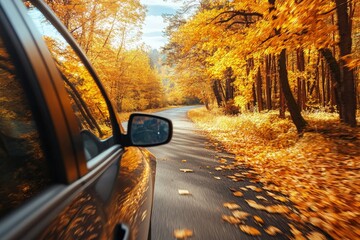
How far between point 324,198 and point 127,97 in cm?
3746

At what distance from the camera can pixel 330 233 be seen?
3.30 metres

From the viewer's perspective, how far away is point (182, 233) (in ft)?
10.6

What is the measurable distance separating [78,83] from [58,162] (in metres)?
0.81

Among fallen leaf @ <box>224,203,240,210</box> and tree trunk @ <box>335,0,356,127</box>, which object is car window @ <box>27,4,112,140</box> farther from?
tree trunk @ <box>335,0,356,127</box>

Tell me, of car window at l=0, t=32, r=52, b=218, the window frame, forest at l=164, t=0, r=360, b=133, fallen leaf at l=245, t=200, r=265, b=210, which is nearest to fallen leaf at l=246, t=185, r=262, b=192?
fallen leaf at l=245, t=200, r=265, b=210

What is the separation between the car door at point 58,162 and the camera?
2.89ft

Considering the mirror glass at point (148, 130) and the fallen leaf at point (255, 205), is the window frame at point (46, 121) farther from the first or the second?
the fallen leaf at point (255, 205)

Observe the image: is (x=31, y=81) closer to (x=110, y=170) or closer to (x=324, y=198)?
(x=110, y=170)

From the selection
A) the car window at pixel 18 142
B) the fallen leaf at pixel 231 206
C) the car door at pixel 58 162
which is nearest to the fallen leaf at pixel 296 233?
the fallen leaf at pixel 231 206

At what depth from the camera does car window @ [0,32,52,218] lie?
36.3 inches

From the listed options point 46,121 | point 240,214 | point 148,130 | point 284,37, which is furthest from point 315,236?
point 284,37

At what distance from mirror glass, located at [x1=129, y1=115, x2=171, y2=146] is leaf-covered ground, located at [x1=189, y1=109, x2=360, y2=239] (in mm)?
1858

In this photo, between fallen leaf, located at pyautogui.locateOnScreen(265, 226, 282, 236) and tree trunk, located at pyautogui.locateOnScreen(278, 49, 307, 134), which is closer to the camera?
fallen leaf, located at pyautogui.locateOnScreen(265, 226, 282, 236)

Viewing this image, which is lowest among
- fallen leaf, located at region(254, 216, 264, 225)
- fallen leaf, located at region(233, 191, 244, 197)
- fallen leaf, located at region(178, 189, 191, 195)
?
fallen leaf, located at region(233, 191, 244, 197)
